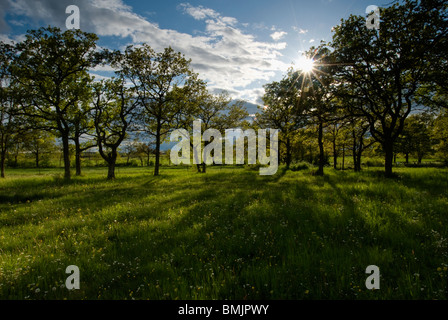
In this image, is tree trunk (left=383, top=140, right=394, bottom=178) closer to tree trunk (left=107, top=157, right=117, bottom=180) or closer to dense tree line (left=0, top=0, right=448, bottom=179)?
dense tree line (left=0, top=0, right=448, bottom=179)

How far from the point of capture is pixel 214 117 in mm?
43094

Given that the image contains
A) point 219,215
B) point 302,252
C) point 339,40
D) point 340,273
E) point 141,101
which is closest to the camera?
point 340,273

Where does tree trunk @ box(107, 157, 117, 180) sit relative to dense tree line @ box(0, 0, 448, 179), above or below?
below

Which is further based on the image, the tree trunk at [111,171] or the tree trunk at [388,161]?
the tree trunk at [111,171]

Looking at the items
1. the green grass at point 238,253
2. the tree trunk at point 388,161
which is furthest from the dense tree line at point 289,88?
the green grass at point 238,253

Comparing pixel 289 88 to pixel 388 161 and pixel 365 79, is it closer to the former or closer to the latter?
pixel 365 79

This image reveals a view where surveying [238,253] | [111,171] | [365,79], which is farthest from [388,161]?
[111,171]

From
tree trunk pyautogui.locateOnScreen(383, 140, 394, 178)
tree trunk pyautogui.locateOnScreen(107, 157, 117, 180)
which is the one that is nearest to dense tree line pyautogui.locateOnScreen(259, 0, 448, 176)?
tree trunk pyautogui.locateOnScreen(383, 140, 394, 178)

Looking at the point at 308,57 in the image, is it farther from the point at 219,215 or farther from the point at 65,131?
the point at 65,131

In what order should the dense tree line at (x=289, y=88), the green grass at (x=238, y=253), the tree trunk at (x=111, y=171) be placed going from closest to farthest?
the green grass at (x=238, y=253), the dense tree line at (x=289, y=88), the tree trunk at (x=111, y=171)

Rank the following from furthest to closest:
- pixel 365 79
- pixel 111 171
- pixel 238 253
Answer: pixel 111 171
pixel 365 79
pixel 238 253

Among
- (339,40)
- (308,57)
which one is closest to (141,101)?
(308,57)

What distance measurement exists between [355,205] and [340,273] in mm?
5678

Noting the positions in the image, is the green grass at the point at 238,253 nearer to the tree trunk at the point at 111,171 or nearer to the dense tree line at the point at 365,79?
the dense tree line at the point at 365,79
